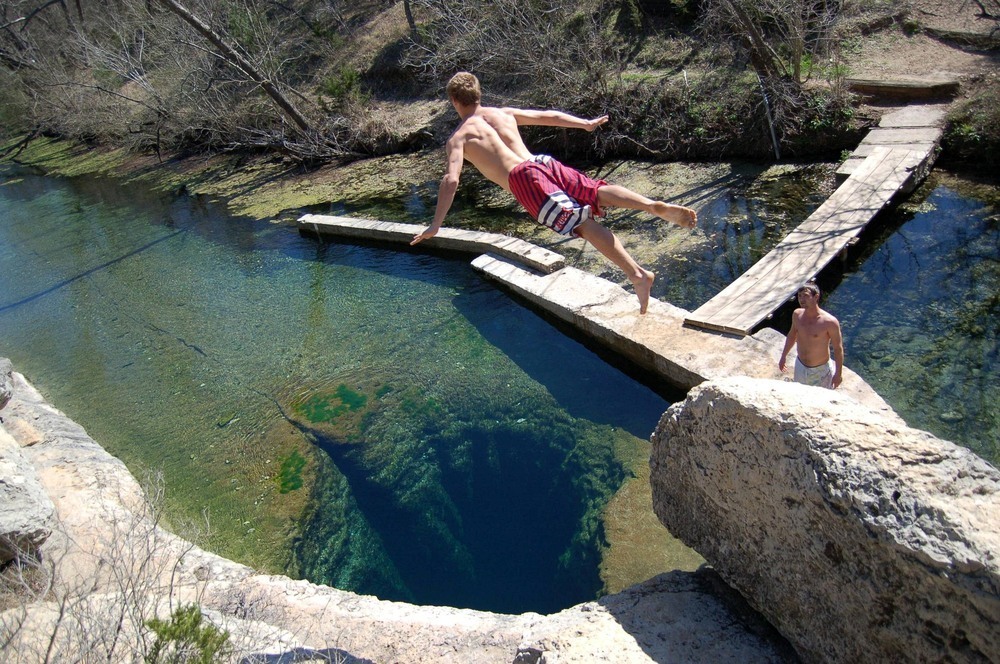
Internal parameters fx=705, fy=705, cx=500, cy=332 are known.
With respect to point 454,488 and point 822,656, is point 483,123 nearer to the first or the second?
point 454,488

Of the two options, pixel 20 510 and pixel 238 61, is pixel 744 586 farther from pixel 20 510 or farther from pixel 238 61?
pixel 238 61

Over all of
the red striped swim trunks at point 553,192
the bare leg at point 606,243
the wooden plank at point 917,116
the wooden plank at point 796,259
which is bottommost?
the wooden plank at point 796,259

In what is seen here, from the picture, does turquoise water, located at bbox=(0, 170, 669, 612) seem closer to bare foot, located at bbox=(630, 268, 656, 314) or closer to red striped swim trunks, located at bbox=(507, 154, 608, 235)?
bare foot, located at bbox=(630, 268, 656, 314)

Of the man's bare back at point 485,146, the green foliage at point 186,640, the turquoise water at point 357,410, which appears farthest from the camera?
the man's bare back at point 485,146

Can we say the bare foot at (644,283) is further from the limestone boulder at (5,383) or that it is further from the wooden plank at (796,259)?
the limestone boulder at (5,383)

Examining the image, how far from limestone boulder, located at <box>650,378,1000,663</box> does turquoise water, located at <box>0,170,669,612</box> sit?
1429 mm

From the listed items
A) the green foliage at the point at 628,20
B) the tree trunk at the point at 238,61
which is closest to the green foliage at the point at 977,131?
the green foliage at the point at 628,20

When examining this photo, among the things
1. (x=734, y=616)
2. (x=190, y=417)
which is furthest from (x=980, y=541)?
(x=190, y=417)

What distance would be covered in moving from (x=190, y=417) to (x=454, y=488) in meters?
2.86

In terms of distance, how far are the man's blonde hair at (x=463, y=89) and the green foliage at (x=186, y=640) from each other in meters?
3.40

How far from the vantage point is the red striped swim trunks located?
4.62 metres

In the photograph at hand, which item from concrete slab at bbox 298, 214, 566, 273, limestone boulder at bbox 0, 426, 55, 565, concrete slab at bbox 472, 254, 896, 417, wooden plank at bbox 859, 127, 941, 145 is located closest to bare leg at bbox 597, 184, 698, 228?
concrete slab at bbox 472, 254, 896, 417

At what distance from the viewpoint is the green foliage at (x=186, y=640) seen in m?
2.73

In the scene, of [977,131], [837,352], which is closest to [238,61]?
[977,131]
